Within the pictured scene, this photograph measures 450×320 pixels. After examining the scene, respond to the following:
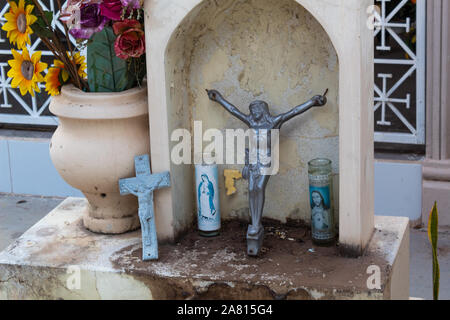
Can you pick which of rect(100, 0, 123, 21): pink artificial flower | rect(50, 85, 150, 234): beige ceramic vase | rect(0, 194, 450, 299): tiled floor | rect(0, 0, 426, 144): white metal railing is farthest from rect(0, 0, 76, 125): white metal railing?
rect(100, 0, 123, 21): pink artificial flower

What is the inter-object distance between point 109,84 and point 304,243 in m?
0.84

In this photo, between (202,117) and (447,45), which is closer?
(202,117)

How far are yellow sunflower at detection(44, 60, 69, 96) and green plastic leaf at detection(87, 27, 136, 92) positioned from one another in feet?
0.37

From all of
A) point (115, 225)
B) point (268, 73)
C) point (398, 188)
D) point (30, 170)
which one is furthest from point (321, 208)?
point (30, 170)

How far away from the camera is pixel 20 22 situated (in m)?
2.56

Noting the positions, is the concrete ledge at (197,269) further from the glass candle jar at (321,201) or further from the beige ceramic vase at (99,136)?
the beige ceramic vase at (99,136)

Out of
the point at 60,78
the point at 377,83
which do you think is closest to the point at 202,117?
the point at 60,78

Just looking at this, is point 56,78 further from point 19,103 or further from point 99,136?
point 19,103

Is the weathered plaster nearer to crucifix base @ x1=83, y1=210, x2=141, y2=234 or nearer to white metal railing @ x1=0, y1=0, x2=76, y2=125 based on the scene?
crucifix base @ x1=83, y1=210, x2=141, y2=234

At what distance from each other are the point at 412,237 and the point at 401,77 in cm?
81

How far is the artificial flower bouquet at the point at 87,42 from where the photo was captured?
8.23 feet

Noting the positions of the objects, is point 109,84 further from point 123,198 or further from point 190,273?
point 190,273

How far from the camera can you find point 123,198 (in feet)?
9.21

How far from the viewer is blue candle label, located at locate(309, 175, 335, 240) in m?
2.56
